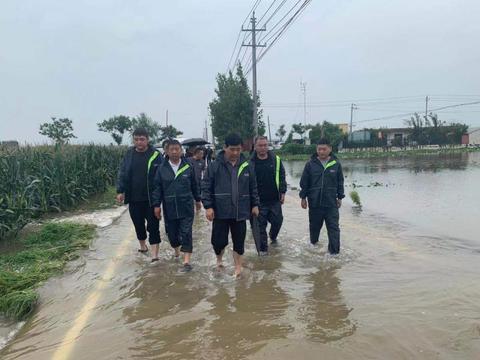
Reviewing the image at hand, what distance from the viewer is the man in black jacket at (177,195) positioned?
637 centimetres

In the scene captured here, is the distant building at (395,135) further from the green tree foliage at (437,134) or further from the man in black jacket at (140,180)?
the man in black jacket at (140,180)

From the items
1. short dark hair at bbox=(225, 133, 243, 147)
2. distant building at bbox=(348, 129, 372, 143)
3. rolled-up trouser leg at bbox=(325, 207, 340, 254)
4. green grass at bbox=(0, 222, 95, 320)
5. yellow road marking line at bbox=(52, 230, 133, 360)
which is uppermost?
distant building at bbox=(348, 129, 372, 143)

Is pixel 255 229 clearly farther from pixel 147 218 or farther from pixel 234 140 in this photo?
pixel 147 218

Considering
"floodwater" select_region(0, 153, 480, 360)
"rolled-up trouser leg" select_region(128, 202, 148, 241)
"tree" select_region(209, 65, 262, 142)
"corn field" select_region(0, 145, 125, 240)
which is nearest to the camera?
"floodwater" select_region(0, 153, 480, 360)

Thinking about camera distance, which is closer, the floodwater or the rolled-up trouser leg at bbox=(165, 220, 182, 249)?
the floodwater

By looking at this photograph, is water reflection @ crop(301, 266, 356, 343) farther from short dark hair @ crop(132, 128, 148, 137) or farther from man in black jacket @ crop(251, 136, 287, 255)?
short dark hair @ crop(132, 128, 148, 137)

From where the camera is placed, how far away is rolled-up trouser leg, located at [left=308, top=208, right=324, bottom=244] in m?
7.12

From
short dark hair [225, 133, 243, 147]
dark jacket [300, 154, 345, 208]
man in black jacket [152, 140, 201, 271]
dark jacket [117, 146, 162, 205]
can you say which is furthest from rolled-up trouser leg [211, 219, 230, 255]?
dark jacket [300, 154, 345, 208]

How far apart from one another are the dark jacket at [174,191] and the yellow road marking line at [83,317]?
45.1 inches

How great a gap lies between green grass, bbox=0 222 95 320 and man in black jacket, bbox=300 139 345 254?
381cm

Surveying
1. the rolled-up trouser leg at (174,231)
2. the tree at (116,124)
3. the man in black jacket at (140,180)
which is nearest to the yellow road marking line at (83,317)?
the man in black jacket at (140,180)

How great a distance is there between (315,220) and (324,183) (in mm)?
654

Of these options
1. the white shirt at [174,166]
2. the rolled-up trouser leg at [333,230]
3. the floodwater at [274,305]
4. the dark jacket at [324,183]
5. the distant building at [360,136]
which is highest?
the distant building at [360,136]

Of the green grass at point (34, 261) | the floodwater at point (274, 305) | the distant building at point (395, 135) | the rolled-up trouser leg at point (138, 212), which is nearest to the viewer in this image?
the floodwater at point (274, 305)
